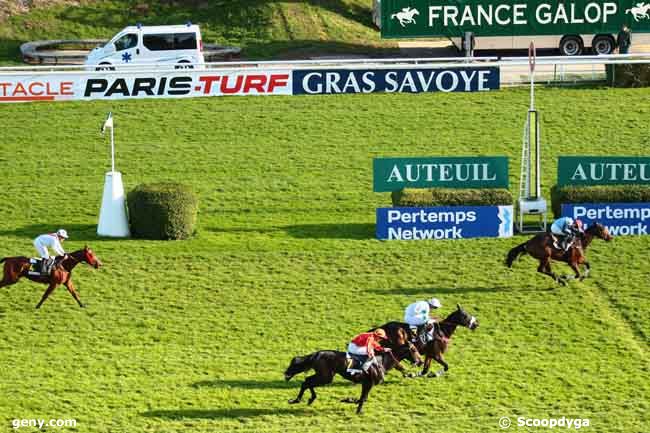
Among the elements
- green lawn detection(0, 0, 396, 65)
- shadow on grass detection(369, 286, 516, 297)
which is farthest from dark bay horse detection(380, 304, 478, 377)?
green lawn detection(0, 0, 396, 65)

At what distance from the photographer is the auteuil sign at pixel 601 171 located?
95.7ft

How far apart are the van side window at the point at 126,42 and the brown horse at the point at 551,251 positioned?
1864 cm

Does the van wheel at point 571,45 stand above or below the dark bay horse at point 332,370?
above

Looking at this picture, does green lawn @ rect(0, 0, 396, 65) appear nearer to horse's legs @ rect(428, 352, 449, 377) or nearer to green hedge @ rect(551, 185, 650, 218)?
green hedge @ rect(551, 185, 650, 218)

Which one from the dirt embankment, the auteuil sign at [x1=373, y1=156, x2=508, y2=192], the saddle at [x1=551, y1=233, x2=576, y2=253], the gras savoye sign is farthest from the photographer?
the dirt embankment

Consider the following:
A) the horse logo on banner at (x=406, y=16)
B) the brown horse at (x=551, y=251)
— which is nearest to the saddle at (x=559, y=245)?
the brown horse at (x=551, y=251)

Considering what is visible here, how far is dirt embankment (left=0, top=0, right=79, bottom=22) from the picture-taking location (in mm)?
47125

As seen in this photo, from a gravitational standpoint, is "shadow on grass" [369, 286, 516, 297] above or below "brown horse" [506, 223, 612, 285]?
below

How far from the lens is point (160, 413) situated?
20438 millimetres

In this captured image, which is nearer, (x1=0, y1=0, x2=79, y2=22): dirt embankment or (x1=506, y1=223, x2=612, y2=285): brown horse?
(x1=506, y1=223, x2=612, y2=285): brown horse

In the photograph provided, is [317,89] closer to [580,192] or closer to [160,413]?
[580,192]

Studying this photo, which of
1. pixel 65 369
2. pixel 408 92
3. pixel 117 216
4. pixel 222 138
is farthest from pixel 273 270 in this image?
pixel 408 92

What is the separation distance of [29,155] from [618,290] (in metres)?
15.5

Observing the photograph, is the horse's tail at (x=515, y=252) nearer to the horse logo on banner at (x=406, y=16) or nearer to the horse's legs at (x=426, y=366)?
the horse's legs at (x=426, y=366)
